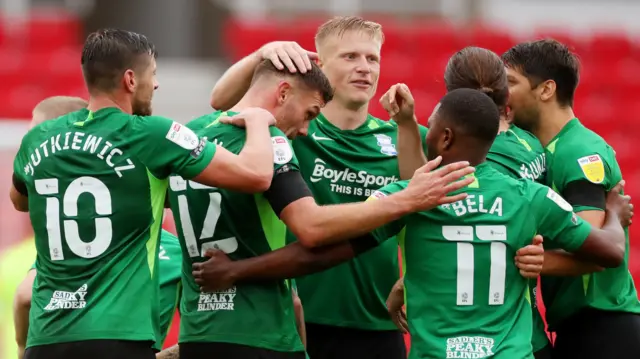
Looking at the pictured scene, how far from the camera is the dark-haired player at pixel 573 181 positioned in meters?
5.14

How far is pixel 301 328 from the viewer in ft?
16.7

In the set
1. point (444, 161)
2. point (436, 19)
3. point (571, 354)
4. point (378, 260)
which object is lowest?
point (571, 354)

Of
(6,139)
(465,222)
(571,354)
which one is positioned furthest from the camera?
(6,139)

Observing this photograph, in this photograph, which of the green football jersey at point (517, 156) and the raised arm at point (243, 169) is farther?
the green football jersey at point (517, 156)

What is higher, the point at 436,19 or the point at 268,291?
the point at 436,19

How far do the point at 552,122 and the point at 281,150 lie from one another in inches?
60.6

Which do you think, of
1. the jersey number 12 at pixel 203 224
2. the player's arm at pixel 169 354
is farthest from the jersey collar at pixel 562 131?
the player's arm at pixel 169 354

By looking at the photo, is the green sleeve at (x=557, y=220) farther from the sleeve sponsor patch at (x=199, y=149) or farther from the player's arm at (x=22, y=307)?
the player's arm at (x=22, y=307)

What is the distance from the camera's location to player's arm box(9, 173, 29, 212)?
522cm

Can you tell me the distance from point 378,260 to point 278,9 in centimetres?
1269

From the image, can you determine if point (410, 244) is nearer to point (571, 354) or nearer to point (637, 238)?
point (571, 354)

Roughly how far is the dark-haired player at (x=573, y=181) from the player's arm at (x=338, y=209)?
862 mm

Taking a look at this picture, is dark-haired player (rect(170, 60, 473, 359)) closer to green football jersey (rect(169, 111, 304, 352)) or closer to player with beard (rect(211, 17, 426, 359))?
green football jersey (rect(169, 111, 304, 352))

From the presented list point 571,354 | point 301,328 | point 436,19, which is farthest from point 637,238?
point 301,328
